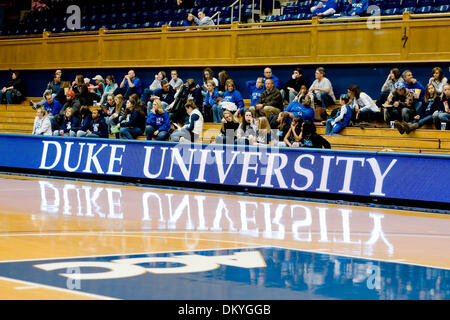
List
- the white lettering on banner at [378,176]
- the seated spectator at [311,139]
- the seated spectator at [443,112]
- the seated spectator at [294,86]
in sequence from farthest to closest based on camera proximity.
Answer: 1. the seated spectator at [294,86]
2. the seated spectator at [443,112]
3. the seated spectator at [311,139]
4. the white lettering on banner at [378,176]

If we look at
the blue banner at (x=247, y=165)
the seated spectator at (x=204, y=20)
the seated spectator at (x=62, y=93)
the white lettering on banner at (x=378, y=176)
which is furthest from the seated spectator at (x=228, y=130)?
the seated spectator at (x=62, y=93)

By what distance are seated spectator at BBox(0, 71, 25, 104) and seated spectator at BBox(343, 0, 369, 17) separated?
1116 cm

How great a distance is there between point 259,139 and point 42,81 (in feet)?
41.8

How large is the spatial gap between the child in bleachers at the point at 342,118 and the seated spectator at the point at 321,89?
119 centimetres

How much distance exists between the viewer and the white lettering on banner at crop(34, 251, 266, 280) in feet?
21.4

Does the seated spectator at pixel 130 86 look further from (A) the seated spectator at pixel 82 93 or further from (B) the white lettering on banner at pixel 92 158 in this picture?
(B) the white lettering on banner at pixel 92 158

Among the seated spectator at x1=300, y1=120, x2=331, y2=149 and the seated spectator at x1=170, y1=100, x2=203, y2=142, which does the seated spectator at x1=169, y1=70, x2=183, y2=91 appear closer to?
the seated spectator at x1=170, y1=100, x2=203, y2=142

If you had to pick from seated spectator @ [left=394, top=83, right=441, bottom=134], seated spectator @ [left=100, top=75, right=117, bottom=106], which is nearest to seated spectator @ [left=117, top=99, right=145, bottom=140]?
seated spectator @ [left=100, top=75, right=117, bottom=106]

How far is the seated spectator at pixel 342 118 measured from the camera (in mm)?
16297

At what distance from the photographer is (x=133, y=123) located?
18.0 m

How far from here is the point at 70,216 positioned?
35.0 feet

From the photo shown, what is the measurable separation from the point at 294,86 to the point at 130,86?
4857mm

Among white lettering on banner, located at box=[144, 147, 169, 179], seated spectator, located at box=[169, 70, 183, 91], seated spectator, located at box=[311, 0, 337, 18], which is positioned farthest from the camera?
seated spectator, located at box=[169, 70, 183, 91]

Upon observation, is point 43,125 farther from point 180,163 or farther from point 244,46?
point 244,46
